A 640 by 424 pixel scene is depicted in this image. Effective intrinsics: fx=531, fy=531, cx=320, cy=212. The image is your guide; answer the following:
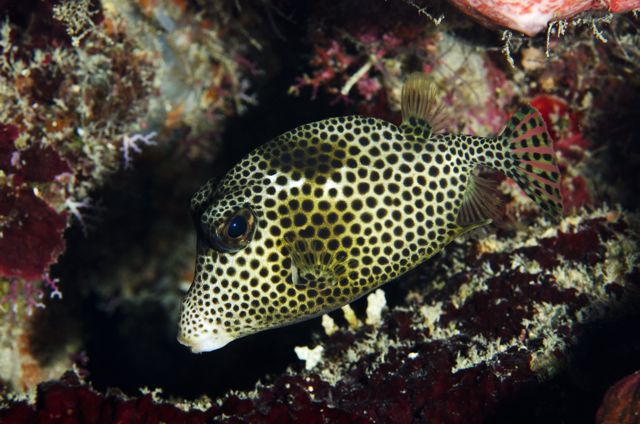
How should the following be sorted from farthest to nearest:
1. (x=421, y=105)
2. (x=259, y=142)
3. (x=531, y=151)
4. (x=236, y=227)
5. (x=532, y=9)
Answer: (x=259, y=142), (x=531, y=151), (x=421, y=105), (x=532, y=9), (x=236, y=227)

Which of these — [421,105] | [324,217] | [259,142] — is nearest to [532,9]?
[421,105]

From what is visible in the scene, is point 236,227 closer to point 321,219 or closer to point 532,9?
point 321,219

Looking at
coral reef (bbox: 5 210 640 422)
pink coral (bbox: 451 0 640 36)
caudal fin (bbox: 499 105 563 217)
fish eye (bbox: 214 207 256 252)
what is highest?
pink coral (bbox: 451 0 640 36)

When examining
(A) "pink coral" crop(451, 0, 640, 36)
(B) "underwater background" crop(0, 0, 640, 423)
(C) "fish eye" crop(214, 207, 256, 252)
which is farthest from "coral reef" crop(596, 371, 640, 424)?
(A) "pink coral" crop(451, 0, 640, 36)

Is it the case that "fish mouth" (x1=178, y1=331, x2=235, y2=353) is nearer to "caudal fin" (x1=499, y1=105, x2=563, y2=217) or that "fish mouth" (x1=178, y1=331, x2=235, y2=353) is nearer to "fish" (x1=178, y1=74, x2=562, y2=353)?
"fish" (x1=178, y1=74, x2=562, y2=353)

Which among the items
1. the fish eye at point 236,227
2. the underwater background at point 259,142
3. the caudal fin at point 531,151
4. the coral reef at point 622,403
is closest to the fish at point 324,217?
the fish eye at point 236,227

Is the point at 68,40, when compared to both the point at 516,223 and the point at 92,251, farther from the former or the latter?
the point at 516,223

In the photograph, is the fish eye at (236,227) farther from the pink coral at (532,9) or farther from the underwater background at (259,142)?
the pink coral at (532,9)
